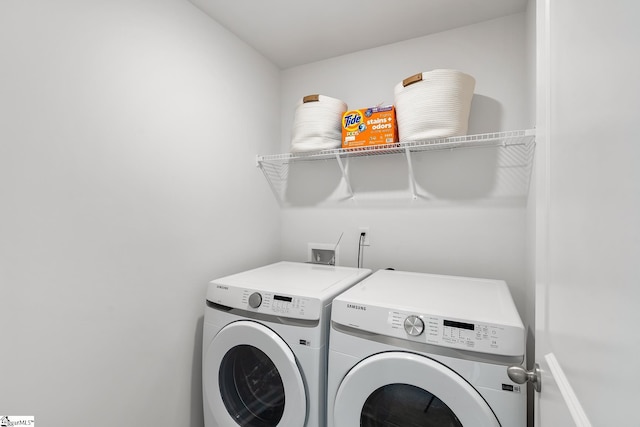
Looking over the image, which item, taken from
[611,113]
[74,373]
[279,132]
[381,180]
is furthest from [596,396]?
[279,132]

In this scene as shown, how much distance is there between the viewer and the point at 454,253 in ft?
5.87

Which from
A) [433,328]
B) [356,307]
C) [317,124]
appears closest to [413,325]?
[433,328]

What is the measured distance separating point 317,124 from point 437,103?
27.5 inches

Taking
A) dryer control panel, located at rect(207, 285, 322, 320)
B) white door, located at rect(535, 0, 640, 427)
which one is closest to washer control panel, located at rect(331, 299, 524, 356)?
dryer control panel, located at rect(207, 285, 322, 320)

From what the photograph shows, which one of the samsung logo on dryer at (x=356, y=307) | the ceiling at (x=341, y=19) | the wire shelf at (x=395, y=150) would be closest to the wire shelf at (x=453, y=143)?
the wire shelf at (x=395, y=150)

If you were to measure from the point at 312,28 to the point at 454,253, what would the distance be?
5.35 ft

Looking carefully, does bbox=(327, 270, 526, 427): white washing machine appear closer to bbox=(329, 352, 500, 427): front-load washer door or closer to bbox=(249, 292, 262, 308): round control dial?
bbox=(329, 352, 500, 427): front-load washer door

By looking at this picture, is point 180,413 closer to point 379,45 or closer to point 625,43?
point 625,43

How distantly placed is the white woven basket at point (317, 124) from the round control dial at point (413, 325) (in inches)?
44.5

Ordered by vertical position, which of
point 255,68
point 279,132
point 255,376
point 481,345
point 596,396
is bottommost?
point 255,376

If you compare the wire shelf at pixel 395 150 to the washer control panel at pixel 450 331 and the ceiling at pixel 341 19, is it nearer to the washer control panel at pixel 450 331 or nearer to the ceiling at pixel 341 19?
the ceiling at pixel 341 19

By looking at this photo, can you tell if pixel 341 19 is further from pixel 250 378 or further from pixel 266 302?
pixel 250 378

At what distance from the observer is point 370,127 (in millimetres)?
1713

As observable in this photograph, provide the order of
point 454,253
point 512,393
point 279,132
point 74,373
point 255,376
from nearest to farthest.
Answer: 1. point 512,393
2. point 74,373
3. point 255,376
4. point 454,253
5. point 279,132
